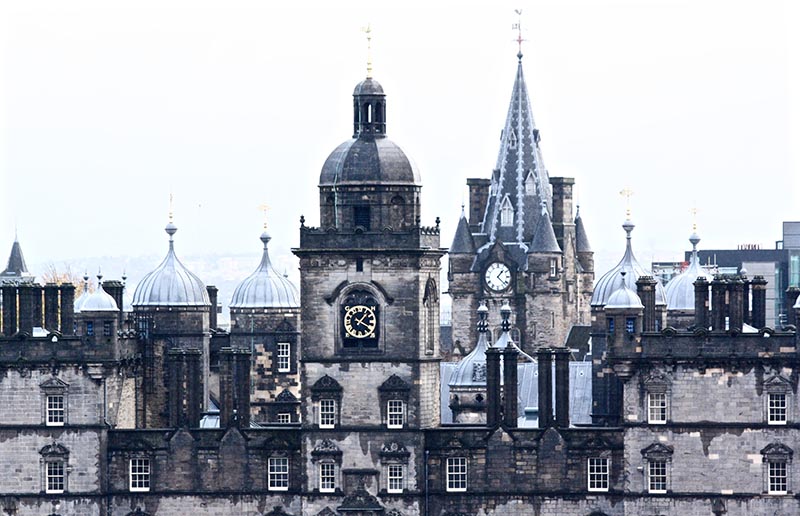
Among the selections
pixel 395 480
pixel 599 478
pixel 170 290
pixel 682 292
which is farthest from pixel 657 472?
pixel 170 290

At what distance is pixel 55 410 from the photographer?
13400 cm


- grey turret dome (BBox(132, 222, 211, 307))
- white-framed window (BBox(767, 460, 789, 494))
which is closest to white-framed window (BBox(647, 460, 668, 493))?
white-framed window (BBox(767, 460, 789, 494))

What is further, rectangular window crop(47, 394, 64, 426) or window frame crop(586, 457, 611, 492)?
rectangular window crop(47, 394, 64, 426)

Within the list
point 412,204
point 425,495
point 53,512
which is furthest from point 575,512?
point 53,512

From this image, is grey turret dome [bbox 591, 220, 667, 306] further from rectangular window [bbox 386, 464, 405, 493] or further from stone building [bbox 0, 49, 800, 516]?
rectangular window [bbox 386, 464, 405, 493]

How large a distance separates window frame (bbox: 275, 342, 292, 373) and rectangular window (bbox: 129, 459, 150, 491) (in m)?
27.4

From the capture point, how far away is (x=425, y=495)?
5231 inches

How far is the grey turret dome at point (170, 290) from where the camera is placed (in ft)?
489

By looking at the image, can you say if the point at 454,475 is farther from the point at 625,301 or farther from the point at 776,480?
the point at 776,480

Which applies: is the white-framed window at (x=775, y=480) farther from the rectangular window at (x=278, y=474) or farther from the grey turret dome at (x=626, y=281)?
the grey turret dome at (x=626, y=281)

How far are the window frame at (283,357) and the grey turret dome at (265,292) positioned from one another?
2.37 metres

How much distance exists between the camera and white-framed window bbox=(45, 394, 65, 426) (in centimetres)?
13400

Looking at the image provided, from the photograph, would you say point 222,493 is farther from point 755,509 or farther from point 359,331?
point 755,509

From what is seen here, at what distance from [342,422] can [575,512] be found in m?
11.6
